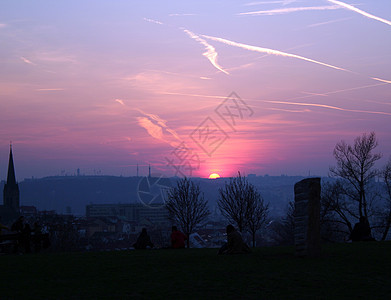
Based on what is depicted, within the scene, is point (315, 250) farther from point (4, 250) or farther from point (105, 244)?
point (105, 244)

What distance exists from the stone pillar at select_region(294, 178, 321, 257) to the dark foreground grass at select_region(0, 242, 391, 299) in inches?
20.1

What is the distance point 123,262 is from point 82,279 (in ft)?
15.6

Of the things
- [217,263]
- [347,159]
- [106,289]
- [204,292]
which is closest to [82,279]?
[106,289]

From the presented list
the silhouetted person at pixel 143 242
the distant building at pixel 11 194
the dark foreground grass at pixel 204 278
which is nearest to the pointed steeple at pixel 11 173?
the distant building at pixel 11 194

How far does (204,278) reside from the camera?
547 inches

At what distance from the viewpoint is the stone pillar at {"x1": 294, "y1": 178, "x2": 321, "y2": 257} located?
748 inches

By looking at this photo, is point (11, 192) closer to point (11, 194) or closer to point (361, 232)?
point (11, 194)

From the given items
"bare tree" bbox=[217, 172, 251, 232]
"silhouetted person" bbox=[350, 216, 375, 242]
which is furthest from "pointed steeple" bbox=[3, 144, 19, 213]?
"silhouetted person" bbox=[350, 216, 375, 242]

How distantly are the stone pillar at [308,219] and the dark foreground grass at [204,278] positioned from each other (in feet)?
1.68

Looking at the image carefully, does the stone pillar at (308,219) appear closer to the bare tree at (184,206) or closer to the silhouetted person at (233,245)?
the silhouetted person at (233,245)

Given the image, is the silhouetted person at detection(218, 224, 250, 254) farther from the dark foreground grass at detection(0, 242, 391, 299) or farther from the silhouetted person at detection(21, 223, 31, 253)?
the silhouetted person at detection(21, 223, 31, 253)

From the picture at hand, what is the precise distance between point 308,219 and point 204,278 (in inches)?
252

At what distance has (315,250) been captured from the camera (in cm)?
1909

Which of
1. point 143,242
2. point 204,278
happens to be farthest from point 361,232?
point 204,278
